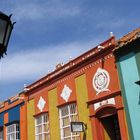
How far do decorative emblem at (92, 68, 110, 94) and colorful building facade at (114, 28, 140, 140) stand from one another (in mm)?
873

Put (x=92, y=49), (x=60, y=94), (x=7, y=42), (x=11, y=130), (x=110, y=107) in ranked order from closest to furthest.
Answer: (x=7, y=42)
(x=110, y=107)
(x=92, y=49)
(x=60, y=94)
(x=11, y=130)

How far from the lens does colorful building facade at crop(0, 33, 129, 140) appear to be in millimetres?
12539

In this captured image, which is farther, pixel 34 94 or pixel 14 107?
pixel 14 107

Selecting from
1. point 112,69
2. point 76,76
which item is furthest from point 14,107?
point 112,69

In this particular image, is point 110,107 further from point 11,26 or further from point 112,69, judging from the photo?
point 11,26

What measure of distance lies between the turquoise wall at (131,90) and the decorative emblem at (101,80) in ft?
3.07

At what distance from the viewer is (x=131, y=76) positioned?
1146 centimetres

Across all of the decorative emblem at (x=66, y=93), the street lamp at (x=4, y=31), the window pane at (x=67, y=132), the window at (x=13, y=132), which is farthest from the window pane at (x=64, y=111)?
the street lamp at (x=4, y=31)

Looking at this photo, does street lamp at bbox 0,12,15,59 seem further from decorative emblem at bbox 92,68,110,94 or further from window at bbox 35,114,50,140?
window at bbox 35,114,50,140

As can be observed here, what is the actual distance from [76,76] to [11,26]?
35.5 ft

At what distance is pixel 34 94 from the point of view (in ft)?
58.4

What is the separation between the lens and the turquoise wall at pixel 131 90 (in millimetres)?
11055

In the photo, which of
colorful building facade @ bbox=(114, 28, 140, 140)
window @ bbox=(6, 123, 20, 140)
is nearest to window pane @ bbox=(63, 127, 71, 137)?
colorful building facade @ bbox=(114, 28, 140, 140)

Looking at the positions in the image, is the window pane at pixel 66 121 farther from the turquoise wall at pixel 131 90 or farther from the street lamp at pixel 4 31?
the street lamp at pixel 4 31
